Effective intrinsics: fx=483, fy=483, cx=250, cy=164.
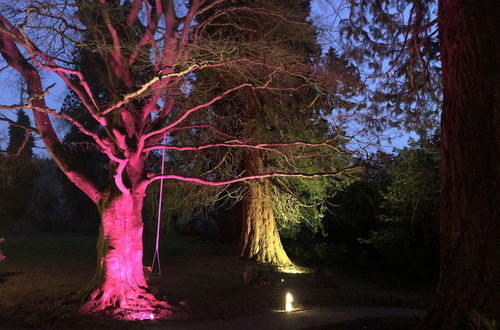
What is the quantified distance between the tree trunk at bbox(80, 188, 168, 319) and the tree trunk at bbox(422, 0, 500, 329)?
6262mm

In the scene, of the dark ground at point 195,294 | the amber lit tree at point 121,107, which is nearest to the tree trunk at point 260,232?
the dark ground at point 195,294

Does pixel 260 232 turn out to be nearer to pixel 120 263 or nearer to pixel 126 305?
pixel 120 263

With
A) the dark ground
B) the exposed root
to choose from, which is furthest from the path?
the exposed root

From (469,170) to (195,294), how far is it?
8.65 meters

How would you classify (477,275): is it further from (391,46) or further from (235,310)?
(391,46)

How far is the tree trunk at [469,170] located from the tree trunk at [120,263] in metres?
6.26

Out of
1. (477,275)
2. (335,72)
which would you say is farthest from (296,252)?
(477,275)

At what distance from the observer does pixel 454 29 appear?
627 cm

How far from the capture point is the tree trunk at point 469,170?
18.0 ft

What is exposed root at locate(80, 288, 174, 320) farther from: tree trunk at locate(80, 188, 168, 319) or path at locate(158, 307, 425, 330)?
path at locate(158, 307, 425, 330)

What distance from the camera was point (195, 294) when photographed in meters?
12.6

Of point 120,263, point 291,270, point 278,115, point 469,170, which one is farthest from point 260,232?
point 469,170

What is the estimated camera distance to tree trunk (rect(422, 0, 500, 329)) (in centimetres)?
548

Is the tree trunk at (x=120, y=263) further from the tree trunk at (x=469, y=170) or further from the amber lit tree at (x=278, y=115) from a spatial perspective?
the tree trunk at (x=469, y=170)
